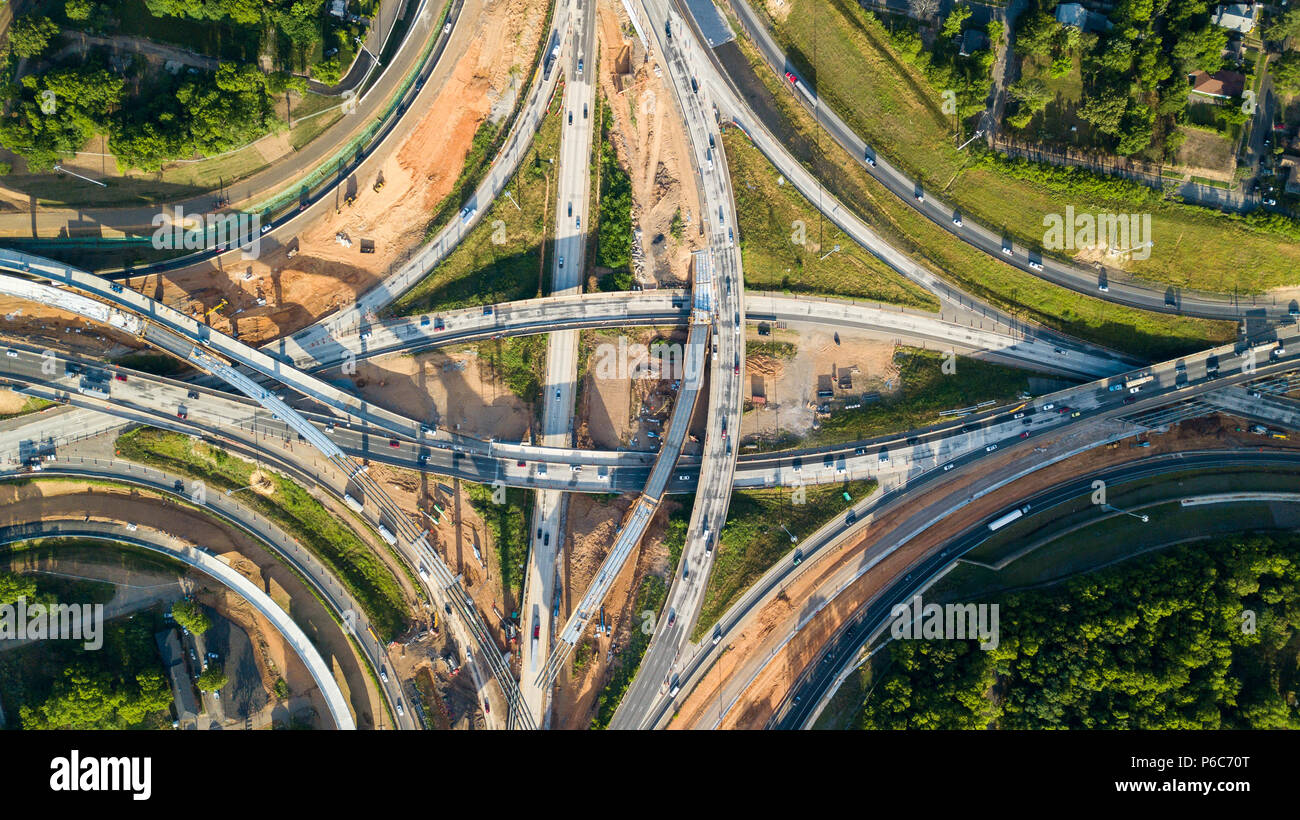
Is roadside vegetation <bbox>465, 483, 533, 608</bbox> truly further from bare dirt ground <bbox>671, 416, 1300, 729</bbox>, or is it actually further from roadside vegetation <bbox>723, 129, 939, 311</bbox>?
roadside vegetation <bbox>723, 129, 939, 311</bbox>

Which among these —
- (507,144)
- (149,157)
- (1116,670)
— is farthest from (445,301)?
(1116,670)

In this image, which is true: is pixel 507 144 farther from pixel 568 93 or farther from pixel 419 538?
pixel 419 538

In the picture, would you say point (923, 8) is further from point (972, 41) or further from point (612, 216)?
point (612, 216)

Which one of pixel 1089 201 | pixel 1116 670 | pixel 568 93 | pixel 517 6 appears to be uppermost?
pixel 517 6

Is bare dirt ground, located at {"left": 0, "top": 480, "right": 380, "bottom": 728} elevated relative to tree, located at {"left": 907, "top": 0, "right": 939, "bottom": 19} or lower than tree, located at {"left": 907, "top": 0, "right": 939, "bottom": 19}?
lower

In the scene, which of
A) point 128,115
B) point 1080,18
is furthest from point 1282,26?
point 128,115

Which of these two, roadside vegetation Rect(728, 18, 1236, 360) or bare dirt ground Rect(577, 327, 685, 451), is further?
bare dirt ground Rect(577, 327, 685, 451)

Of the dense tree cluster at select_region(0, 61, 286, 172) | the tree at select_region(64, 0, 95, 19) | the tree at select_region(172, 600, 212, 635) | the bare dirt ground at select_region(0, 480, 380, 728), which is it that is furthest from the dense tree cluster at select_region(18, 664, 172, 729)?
the tree at select_region(64, 0, 95, 19)

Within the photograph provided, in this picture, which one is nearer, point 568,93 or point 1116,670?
point 1116,670
